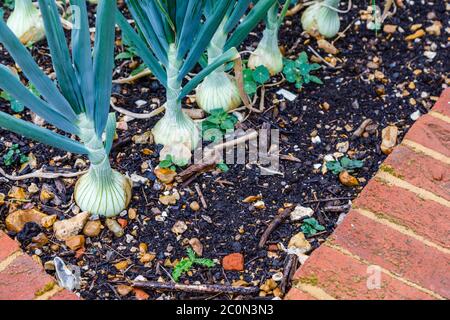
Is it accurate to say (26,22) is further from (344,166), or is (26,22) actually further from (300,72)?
(344,166)

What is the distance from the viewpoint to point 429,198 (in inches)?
77.2

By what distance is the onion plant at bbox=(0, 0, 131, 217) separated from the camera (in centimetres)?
171

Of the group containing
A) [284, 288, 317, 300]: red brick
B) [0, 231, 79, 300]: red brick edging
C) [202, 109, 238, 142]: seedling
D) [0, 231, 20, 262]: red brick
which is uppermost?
[202, 109, 238, 142]: seedling

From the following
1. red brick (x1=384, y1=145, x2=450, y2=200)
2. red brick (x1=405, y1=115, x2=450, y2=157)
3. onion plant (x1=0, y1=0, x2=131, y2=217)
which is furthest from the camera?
red brick (x1=405, y1=115, x2=450, y2=157)

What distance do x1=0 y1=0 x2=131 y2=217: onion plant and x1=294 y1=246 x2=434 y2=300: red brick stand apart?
0.53 metres

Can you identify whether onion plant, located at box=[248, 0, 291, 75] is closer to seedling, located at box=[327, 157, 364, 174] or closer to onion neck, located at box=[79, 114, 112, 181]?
seedling, located at box=[327, 157, 364, 174]

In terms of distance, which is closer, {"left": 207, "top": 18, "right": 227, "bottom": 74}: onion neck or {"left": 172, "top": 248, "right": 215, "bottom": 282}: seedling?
{"left": 172, "top": 248, "right": 215, "bottom": 282}: seedling

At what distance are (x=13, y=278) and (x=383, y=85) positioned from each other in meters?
1.24

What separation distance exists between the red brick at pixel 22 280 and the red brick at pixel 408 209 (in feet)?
2.47

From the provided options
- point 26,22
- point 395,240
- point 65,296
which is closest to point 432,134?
point 395,240

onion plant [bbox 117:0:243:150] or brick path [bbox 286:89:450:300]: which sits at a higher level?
onion plant [bbox 117:0:243:150]

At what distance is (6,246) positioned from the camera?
189 cm

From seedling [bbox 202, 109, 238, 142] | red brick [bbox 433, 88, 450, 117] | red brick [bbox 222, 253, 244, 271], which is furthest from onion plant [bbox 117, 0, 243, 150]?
red brick [bbox 433, 88, 450, 117]
